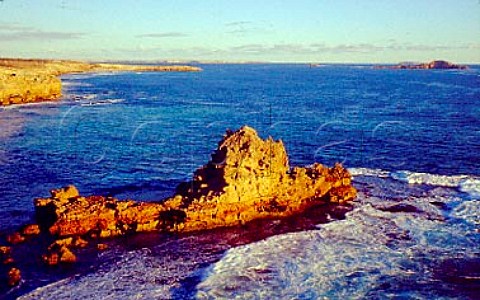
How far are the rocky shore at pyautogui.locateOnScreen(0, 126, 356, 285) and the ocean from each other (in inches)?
37.0

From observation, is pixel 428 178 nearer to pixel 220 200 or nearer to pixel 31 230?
pixel 220 200

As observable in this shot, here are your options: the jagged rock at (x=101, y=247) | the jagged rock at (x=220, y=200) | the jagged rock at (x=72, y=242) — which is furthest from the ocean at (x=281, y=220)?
the jagged rock at (x=220, y=200)

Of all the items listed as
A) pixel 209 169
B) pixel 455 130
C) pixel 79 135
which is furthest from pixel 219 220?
pixel 455 130

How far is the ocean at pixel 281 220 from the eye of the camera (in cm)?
2070

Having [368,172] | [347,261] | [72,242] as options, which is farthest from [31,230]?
[368,172]

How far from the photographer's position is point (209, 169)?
2998 cm

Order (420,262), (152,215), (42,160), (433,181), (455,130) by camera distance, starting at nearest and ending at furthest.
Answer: (420,262), (152,215), (433,181), (42,160), (455,130)

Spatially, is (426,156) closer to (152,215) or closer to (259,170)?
(259,170)

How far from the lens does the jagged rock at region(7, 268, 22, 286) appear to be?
20634mm

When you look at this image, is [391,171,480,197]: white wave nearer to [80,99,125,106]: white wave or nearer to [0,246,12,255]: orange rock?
[0,246,12,255]: orange rock

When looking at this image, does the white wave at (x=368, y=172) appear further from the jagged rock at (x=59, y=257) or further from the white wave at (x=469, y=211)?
the jagged rock at (x=59, y=257)

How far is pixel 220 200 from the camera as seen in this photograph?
27859 millimetres

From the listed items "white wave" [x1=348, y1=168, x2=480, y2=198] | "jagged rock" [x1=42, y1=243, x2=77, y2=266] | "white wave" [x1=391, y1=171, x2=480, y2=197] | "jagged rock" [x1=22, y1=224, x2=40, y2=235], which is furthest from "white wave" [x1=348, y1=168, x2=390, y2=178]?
"jagged rock" [x1=22, y1=224, x2=40, y2=235]

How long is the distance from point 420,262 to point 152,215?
13927mm
